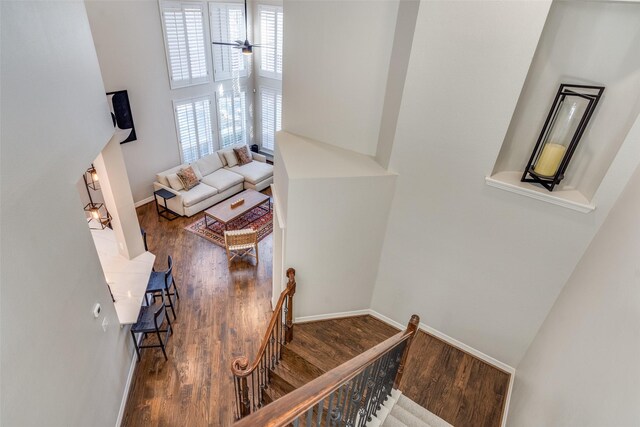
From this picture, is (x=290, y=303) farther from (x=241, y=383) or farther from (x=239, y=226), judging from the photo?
(x=239, y=226)

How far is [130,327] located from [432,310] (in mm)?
3878

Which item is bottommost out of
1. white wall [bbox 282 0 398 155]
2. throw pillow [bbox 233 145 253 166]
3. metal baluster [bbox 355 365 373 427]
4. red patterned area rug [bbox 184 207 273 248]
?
red patterned area rug [bbox 184 207 273 248]

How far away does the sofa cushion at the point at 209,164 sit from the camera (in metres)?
8.45

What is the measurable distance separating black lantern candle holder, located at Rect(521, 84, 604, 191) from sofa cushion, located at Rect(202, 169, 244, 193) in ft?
21.3

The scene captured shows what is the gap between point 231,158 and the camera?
901 cm

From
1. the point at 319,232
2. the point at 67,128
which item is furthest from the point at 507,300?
the point at 67,128

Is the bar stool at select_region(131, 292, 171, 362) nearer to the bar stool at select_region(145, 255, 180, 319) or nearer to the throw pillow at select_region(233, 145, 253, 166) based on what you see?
the bar stool at select_region(145, 255, 180, 319)

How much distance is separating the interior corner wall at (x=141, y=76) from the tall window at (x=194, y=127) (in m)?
0.16

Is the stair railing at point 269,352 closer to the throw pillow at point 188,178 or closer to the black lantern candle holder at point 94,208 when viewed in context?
the black lantern candle holder at point 94,208

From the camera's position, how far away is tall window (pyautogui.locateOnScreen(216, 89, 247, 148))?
8938mm

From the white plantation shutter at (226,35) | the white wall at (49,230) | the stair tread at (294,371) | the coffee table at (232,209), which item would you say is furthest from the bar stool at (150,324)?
the white plantation shutter at (226,35)

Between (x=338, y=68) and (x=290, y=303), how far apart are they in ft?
8.89

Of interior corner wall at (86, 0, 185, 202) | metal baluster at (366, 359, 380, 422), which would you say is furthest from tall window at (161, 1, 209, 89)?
metal baluster at (366, 359, 380, 422)

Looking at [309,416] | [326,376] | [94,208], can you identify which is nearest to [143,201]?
[94,208]
